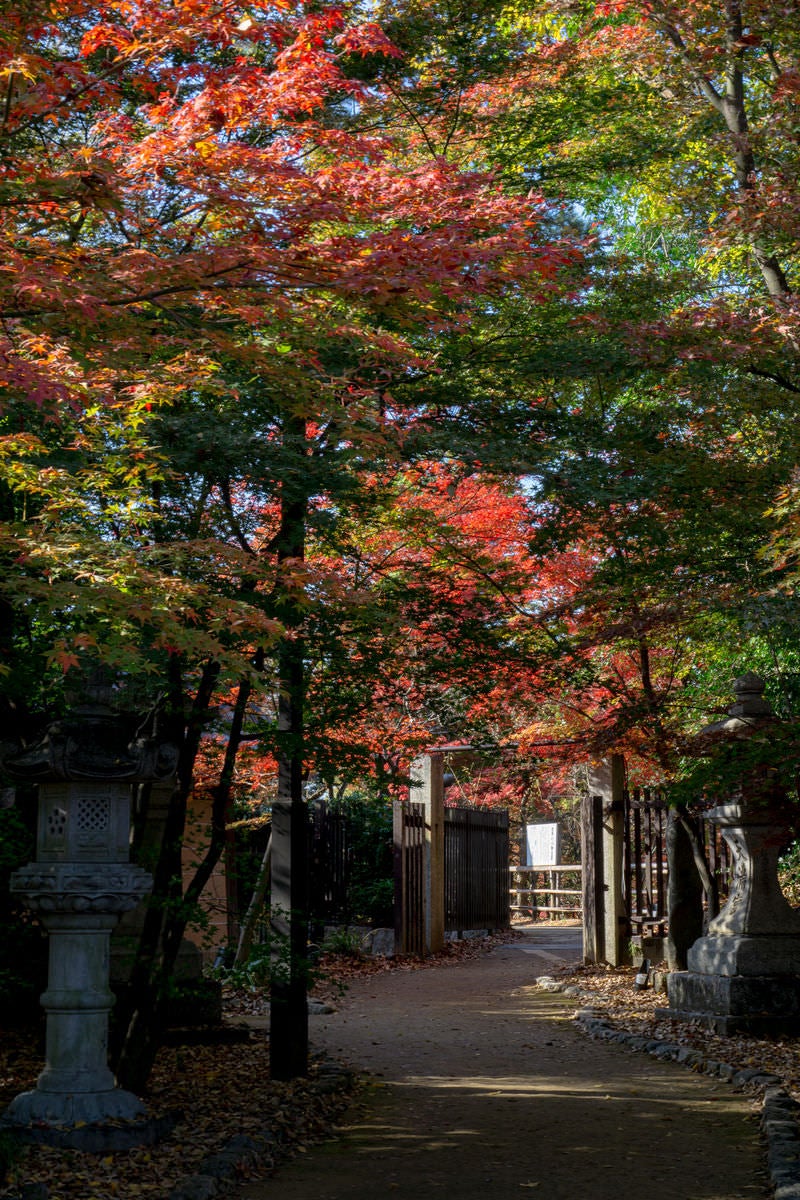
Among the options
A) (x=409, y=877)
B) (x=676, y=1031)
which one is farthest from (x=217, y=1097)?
(x=409, y=877)

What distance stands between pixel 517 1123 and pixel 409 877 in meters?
9.65

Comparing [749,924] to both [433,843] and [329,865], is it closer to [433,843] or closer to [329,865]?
[433,843]

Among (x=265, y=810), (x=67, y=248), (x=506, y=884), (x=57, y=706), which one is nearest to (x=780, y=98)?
(x=67, y=248)

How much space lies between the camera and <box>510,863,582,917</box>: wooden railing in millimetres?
24188

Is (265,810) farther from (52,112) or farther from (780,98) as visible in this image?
(52,112)

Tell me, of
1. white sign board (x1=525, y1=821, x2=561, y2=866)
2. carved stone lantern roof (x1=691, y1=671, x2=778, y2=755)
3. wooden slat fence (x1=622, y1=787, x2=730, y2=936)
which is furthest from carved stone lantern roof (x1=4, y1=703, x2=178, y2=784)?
white sign board (x1=525, y1=821, x2=561, y2=866)

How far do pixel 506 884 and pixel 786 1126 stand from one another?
1503 cm

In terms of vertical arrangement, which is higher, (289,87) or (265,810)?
(289,87)

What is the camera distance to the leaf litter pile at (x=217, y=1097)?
542 cm

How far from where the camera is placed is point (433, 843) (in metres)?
17.0

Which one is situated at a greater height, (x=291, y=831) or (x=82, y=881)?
(x=291, y=831)

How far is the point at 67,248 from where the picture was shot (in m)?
4.89

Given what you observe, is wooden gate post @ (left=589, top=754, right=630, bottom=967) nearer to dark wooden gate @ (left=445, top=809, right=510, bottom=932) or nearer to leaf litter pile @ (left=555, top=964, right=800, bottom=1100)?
leaf litter pile @ (left=555, top=964, right=800, bottom=1100)

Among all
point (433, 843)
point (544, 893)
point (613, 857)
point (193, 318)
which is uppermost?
point (193, 318)
